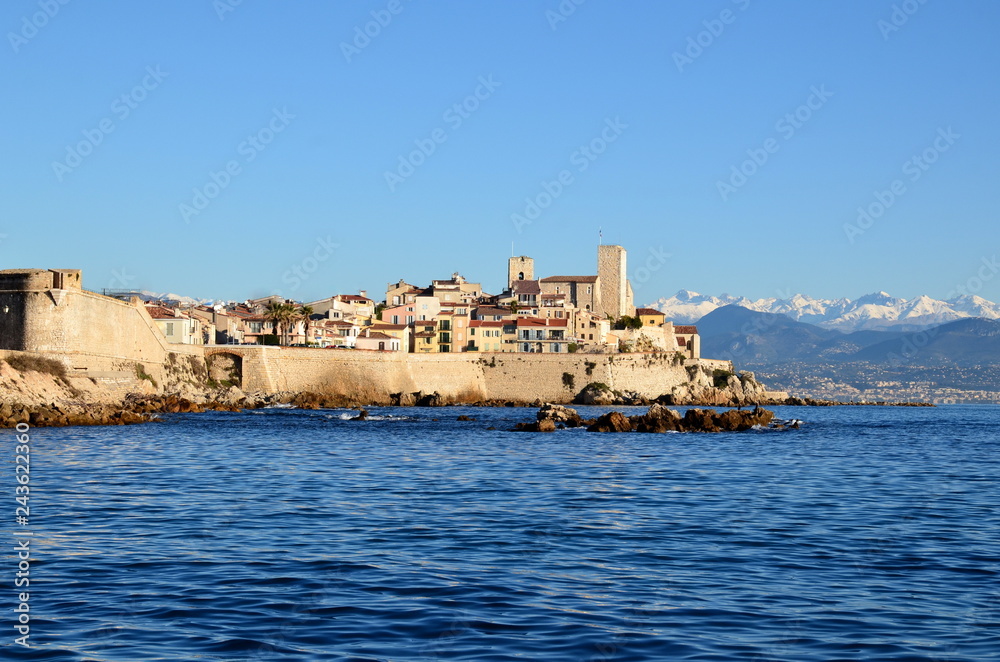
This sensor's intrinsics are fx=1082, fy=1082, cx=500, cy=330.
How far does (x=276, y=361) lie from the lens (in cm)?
7625

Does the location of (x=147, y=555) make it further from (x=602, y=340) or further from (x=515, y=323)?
(x=602, y=340)

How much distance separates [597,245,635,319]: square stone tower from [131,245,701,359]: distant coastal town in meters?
0.11

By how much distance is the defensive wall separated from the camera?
2200 inches

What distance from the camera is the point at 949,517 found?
20.9 m

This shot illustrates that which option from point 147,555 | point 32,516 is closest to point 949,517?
point 147,555

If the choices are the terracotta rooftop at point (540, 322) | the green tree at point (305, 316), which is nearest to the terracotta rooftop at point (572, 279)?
the terracotta rooftop at point (540, 322)

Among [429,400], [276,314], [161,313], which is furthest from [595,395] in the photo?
[161,313]

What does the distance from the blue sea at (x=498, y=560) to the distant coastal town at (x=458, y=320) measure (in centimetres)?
5548

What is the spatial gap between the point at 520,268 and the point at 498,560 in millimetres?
117901

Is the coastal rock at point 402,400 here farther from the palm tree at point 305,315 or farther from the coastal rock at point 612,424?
the coastal rock at point 612,424

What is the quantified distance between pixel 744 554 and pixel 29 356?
45.9m

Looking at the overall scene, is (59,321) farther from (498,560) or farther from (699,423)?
(498,560)

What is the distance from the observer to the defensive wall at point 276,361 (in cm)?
5588

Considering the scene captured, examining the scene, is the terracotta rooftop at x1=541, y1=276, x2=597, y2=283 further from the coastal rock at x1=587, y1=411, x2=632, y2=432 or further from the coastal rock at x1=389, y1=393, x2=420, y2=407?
the coastal rock at x1=587, y1=411, x2=632, y2=432
